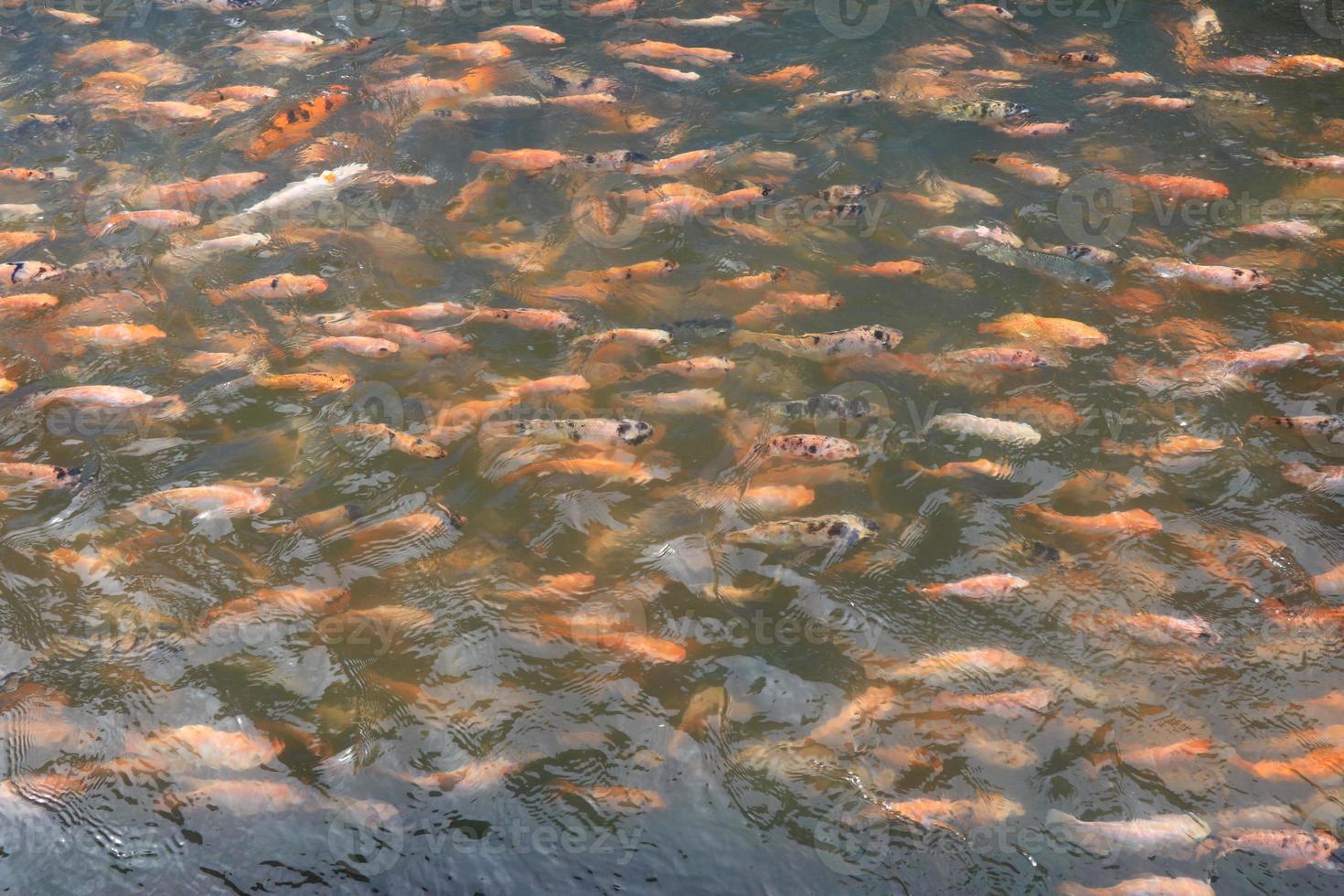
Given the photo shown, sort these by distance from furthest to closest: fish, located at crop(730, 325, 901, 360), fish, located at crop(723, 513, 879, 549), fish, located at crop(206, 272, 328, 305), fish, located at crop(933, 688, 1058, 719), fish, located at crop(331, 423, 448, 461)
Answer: fish, located at crop(206, 272, 328, 305), fish, located at crop(730, 325, 901, 360), fish, located at crop(331, 423, 448, 461), fish, located at crop(723, 513, 879, 549), fish, located at crop(933, 688, 1058, 719)

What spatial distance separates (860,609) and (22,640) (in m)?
5.27

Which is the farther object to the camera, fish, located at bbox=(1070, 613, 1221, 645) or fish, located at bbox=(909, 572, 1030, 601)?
fish, located at bbox=(909, 572, 1030, 601)

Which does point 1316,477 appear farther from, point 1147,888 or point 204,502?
point 204,502

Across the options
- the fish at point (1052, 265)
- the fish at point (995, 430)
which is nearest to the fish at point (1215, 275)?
the fish at point (1052, 265)

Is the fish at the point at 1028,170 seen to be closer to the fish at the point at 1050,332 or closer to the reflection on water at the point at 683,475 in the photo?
the reflection on water at the point at 683,475

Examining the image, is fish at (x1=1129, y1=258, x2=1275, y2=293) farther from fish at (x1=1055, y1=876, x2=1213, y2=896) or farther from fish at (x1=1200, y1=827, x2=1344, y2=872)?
fish at (x1=1055, y1=876, x2=1213, y2=896)

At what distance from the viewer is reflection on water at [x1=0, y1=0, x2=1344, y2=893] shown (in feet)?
17.2

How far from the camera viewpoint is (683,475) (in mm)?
6938

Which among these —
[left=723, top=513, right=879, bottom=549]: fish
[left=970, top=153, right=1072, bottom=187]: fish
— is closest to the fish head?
[left=723, top=513, right=879, bottom=549]: fish

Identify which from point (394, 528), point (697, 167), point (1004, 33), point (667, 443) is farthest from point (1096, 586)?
point (1004, 33)

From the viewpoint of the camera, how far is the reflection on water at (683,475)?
5.24m

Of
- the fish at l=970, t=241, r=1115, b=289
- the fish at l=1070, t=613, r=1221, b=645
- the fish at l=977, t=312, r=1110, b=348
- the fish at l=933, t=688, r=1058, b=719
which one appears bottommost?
the fish at l=933, t=688, r=1058, b=719

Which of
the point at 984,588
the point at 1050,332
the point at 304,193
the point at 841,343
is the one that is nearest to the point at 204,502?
the point at 304,193

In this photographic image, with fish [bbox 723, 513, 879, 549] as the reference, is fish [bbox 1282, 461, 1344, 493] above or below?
above
